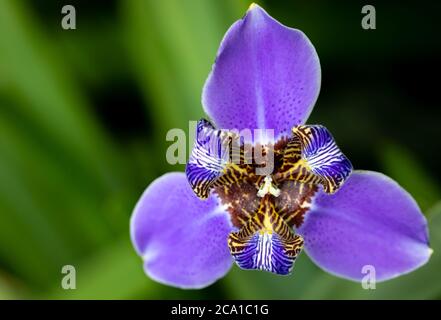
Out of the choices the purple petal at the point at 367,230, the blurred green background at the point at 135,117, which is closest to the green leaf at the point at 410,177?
the blurred green background at the point at 135,117

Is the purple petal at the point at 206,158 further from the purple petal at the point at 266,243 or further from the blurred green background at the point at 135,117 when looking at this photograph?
the blurred green background at the point at 135,117

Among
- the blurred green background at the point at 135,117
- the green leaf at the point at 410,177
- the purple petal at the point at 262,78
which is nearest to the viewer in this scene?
the purple petal at the point at 262,78

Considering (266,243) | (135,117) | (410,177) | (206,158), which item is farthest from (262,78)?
(135,117)

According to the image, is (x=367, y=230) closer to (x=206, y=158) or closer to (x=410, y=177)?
(x=206, y=158)

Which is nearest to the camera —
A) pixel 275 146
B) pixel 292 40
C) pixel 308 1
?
pixel 292 40

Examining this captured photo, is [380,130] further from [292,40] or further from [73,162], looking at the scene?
[292,40]

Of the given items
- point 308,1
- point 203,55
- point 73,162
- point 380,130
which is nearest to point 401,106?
point 380,130
